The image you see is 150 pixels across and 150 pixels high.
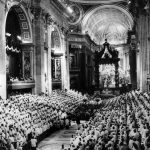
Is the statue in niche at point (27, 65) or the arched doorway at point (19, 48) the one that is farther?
the statue in niche at point (27, 65)

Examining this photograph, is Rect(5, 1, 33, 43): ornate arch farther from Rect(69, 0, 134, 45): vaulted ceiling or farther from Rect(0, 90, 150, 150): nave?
Rect(69, 0, 134, 45): vaulted ceiling

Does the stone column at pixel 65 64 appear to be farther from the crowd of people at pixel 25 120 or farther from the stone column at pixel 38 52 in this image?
the crowd of people at pixel 25 120

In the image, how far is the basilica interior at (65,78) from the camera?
975cm

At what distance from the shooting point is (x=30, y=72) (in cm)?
2039

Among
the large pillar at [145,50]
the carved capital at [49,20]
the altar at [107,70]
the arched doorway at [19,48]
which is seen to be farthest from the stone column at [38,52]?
the altar at [107,70]

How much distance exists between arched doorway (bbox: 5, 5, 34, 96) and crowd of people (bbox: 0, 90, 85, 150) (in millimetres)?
3418

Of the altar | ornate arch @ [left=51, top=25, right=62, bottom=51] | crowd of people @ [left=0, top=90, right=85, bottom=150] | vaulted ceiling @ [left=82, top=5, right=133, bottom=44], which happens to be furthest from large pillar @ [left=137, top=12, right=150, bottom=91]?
vaulted ceiling @ [left=82, top=5, right=133, bottom=44]

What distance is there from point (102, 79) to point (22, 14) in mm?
20151

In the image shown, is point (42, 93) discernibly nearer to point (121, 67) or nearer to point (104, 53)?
point (104, 53)

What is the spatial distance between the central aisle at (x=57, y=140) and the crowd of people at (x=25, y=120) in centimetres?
47

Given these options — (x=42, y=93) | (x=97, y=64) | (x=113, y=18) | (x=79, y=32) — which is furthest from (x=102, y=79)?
(x=42, y=93)

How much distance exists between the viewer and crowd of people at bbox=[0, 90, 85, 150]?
31.6 ft

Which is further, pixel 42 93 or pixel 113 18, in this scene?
pixel 113 18

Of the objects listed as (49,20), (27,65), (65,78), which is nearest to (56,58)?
(65,78)
